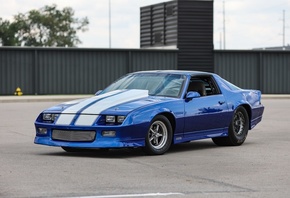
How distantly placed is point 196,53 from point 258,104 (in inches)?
1248

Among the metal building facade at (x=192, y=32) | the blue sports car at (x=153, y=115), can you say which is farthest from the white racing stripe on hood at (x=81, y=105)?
the metal building facade at (x=192, y=32)

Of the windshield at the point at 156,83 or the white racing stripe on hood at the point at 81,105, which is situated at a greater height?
the windshield at the point at 156,83

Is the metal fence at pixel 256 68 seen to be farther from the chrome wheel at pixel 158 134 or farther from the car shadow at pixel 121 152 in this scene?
the chrome wheel at pixel 158 134

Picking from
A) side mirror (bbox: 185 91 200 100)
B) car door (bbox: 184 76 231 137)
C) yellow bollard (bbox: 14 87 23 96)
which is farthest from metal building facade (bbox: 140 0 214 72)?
side mirror (bbox: 185 91 200 100)

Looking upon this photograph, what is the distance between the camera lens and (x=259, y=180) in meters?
8.98

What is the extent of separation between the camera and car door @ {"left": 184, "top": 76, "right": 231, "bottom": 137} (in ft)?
40.0

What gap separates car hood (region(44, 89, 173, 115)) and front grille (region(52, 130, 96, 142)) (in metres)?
0.30

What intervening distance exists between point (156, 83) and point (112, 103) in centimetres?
125

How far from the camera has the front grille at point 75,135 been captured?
1113 centimetres

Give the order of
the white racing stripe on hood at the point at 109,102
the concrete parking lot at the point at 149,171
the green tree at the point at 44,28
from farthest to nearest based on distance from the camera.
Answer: the green tree at the point at 44,28, the white racing stripe on hood at the point at 109,102, the concrete parking lot at the point at 149,171

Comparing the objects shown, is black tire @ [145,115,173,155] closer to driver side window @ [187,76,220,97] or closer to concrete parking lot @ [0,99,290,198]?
concrete parking lot @ [0,99,290,198]

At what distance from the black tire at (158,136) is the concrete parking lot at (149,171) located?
0.14 meters

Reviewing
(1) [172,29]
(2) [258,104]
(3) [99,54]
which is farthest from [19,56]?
(2) [258,104]

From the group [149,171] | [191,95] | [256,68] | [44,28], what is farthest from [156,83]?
[44,28]
